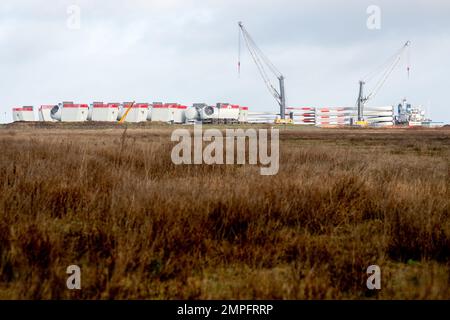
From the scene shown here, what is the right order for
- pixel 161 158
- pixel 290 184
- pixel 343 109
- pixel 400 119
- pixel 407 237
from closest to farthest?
pixel 407 237 → pixel 290 184 → pixel 161 158 → pixel 343 109 → pixel 400 119

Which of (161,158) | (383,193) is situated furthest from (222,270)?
(161,158)

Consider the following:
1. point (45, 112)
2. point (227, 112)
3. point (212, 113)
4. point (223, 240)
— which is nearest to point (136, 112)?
point (212, 113)

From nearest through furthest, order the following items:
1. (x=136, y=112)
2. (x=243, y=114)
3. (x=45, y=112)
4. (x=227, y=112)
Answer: (x=136, y=112) < (x=227, y=112) < (x=45, y=112) < (x=243, y=114)

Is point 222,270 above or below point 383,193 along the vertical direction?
below

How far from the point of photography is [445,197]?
22.3ft

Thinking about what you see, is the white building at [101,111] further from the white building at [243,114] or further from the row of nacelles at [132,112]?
the white building at [243,114]

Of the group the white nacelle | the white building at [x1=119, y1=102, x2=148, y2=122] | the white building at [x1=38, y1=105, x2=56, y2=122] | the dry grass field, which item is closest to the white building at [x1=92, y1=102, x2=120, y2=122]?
the white building at [x1=119, y1=102, x2=148, y2=122]

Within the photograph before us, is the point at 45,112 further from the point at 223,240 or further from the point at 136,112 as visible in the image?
the point at 223,240

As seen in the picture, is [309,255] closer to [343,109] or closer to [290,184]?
[290,184]

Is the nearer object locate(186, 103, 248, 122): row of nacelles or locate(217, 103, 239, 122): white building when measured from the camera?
locate(186, 103, 248, 122): row of nacelles

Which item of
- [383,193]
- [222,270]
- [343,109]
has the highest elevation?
[343,109]

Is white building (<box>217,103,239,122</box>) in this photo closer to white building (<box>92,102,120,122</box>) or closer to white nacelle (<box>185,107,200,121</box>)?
white nacelle (<box>185,107,200,121</box>)

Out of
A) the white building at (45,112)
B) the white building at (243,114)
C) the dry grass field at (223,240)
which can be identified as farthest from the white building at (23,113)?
the dry grass field at (223,240)
